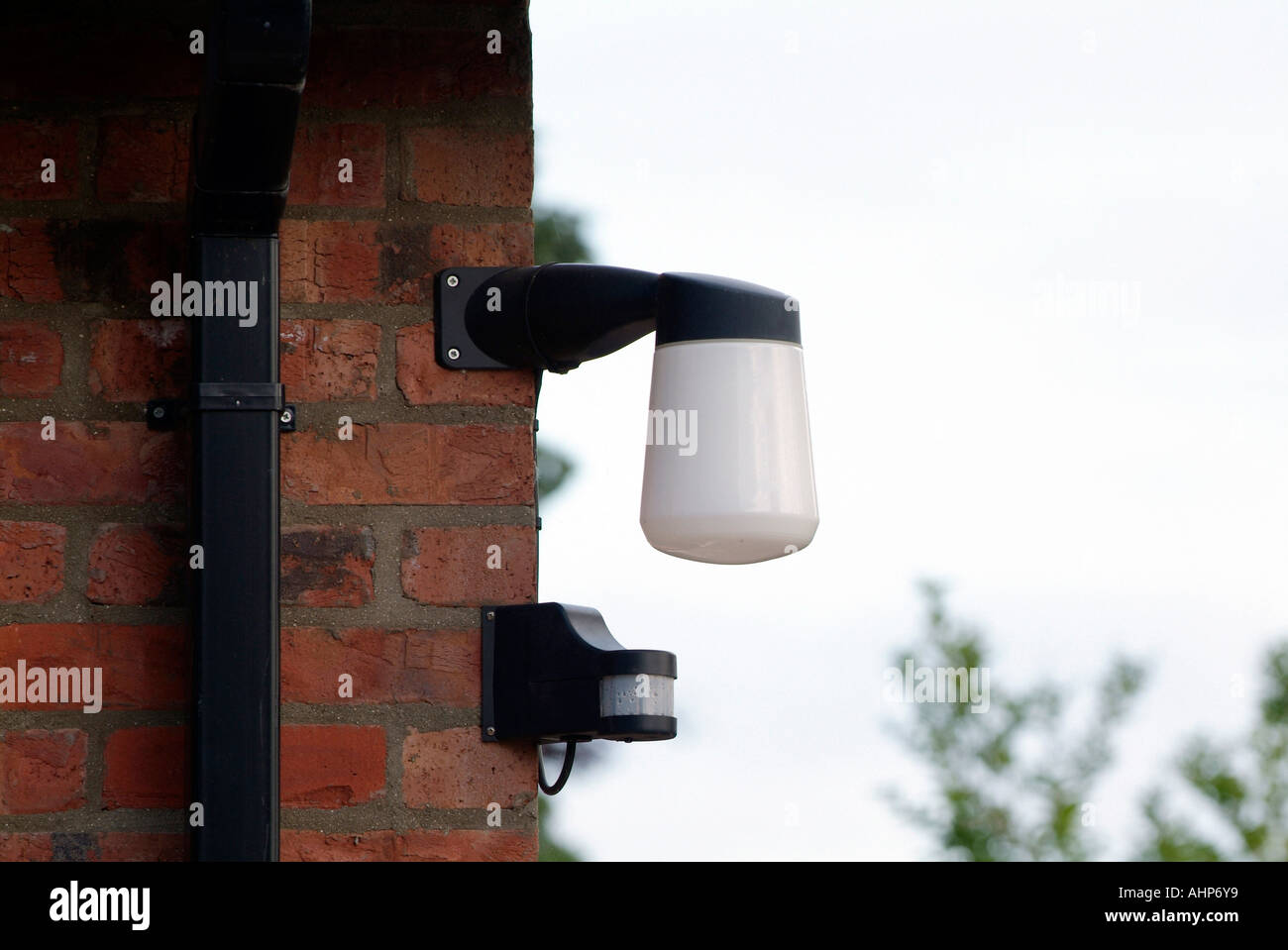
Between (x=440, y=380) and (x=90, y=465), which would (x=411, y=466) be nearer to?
(x=440, y=380)

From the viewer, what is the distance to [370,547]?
1236mm

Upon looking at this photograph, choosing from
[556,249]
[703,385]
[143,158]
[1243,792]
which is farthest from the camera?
[1243,792]

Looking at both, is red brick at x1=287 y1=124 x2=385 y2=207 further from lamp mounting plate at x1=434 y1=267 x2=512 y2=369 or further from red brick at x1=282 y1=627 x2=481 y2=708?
red brick at x1=282 y1=627 x2=481 y2=708

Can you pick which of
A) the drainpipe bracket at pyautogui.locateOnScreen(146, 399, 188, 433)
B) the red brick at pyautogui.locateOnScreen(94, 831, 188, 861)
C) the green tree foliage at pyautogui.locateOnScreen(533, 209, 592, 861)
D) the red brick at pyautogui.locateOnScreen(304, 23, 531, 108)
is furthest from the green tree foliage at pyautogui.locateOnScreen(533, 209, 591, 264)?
the red brick at pyautogui.locateOnScreen(94, 831, 188, 861)

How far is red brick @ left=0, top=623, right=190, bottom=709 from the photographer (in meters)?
1.20

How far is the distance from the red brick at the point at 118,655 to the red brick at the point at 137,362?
0.58ft

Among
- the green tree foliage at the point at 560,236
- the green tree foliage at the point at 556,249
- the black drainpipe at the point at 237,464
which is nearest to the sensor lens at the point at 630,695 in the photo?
the black drainpipe at the point at 237,464

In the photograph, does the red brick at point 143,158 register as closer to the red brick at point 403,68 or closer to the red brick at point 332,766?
the red brick at point 403,68

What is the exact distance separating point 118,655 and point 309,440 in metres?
0.21

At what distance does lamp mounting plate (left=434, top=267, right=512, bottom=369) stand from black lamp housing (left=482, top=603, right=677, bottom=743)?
20 cm

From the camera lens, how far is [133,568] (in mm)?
1218

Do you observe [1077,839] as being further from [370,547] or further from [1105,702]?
[370,547]

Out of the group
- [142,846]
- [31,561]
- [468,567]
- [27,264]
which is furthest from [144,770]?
[27,264]

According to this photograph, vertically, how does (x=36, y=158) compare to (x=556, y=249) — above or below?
below
